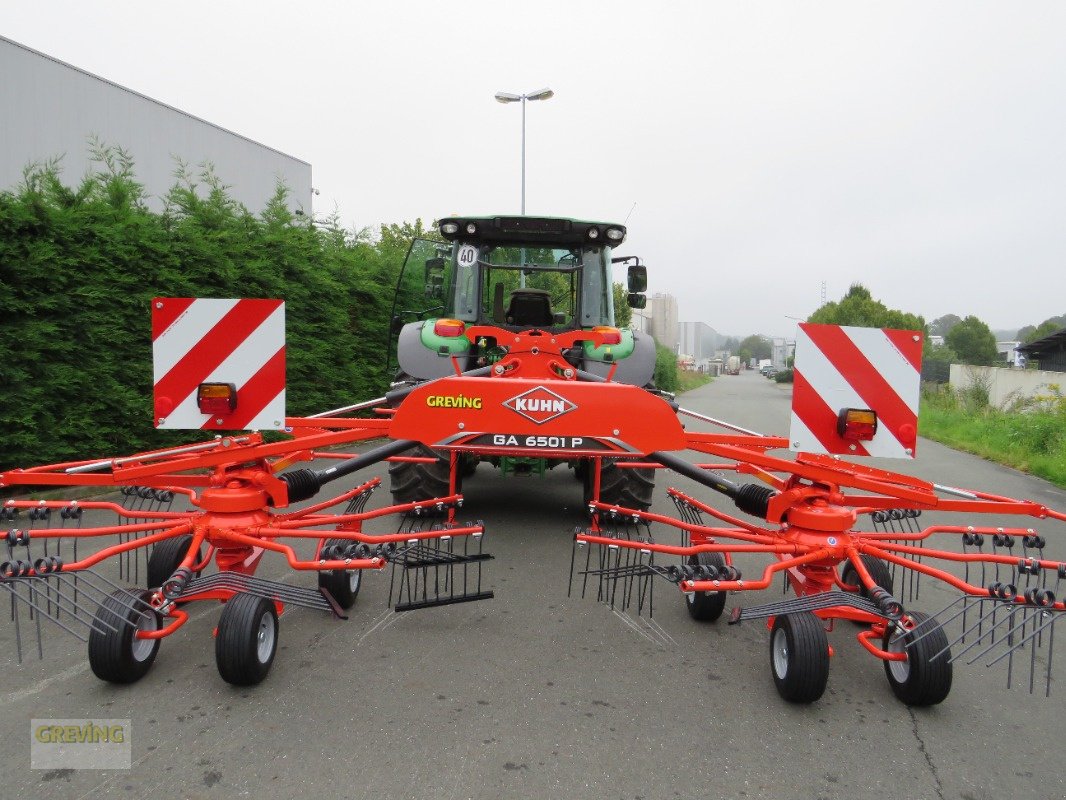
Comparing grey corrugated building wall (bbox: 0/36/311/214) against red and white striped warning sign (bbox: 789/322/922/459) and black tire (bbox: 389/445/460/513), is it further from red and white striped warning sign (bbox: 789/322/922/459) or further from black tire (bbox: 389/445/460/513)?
red and white striped warning sign (bbox: 789/322/922/459)

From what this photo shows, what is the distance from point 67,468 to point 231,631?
57.6 inches

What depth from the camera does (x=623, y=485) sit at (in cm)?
587

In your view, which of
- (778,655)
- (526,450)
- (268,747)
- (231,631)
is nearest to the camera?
(268,747)

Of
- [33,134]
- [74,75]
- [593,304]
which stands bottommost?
[593,304]

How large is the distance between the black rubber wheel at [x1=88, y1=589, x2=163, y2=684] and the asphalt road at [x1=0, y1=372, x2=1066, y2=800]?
98mm

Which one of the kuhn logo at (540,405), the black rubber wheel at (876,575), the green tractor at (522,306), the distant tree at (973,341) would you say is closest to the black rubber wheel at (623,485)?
the green tractor at (522,306)

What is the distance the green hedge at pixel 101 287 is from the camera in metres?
6.36

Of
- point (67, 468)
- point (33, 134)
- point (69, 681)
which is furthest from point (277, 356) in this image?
point (33, 134)

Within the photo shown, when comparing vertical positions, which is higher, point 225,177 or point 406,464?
point 225,177

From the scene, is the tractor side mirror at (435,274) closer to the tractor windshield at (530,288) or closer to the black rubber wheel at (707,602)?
Answer: the tractor windshield at (530,288)

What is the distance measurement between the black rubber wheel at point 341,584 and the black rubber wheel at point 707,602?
1.93 metres

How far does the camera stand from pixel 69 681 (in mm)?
3135

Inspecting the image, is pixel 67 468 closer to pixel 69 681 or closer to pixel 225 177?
pixel 69 681

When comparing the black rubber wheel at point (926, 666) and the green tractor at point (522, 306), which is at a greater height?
the green tractor at point (522, 306)
